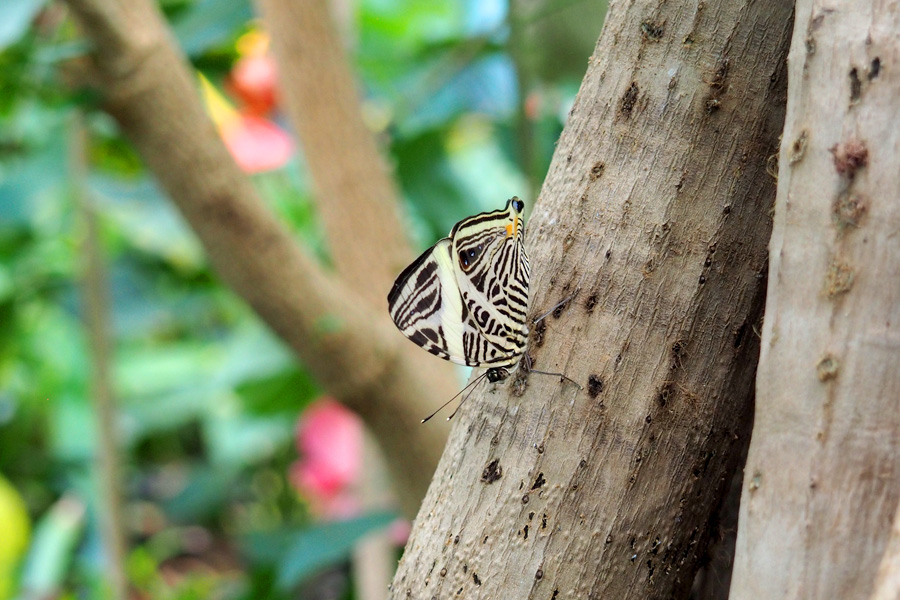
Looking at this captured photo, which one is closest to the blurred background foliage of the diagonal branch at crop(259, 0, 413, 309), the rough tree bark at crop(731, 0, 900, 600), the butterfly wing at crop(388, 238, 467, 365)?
the diagonal branch at crop(259, 0, 413, 309)

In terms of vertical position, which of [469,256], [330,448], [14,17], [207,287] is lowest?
[469,256]

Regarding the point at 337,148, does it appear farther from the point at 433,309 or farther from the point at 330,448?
the point at 330,448

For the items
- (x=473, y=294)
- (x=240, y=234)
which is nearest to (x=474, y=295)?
(x=473, y=294)

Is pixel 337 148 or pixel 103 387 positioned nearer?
pixel 337 148

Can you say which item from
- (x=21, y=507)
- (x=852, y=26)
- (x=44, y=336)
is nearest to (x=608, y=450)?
(x=852, y=26)

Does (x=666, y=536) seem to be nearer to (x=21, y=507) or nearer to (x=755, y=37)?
(x=755, y=37)

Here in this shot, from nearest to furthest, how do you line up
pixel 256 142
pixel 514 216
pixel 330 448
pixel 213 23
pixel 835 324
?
pixel 835 324 → pixel 514 216 → pixel 213 23 → pixel 256 142 → pixel 330 448
